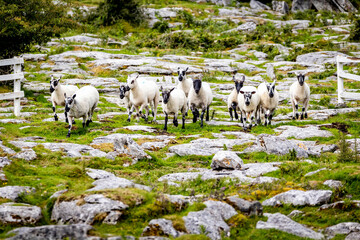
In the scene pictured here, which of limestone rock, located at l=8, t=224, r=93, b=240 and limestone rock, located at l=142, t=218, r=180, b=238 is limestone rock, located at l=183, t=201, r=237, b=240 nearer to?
limestone rock, located at l=142, t=218, r=180, b=238

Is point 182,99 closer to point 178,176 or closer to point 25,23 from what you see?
point 178,176

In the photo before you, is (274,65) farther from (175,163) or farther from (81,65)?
(175,163)

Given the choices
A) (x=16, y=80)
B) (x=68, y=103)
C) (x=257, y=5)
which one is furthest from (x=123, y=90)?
(x=257, y=5)

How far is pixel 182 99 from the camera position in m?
20.7

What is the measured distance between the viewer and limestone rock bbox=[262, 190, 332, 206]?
9102 mm

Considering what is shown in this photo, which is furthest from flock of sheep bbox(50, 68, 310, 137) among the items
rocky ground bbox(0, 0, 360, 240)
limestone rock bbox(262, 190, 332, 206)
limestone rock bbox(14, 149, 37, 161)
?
limestone rock bbox(262, 190, 332, 206)

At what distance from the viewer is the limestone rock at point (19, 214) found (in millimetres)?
7676

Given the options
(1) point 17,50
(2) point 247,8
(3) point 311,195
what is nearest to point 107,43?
(1) point 17,50

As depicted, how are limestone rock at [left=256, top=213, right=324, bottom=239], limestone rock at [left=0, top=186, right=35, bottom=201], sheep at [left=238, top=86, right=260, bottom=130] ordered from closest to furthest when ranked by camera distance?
limestone rock at [left=256, top=213, right=324, bottom=239], limestone rock at [left=0, top=186, right=35, bottom=201], sheep at [left=238, top=86, right=260, bottom=130]

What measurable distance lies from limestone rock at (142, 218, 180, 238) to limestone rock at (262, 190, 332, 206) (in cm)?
267

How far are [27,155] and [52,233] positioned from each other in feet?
18.7

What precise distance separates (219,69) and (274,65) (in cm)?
489

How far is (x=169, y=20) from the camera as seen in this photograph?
2239 inches

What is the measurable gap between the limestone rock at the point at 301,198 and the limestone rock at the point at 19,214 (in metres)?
4.79
